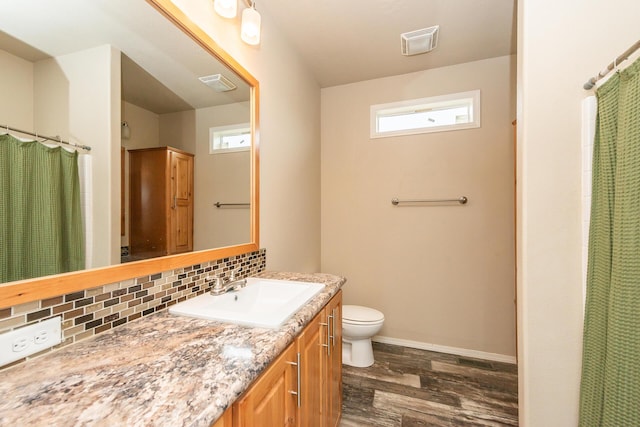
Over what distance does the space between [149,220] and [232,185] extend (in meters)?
0.52

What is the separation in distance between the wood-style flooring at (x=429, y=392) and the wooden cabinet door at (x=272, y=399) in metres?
1.02

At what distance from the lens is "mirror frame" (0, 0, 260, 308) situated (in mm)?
674

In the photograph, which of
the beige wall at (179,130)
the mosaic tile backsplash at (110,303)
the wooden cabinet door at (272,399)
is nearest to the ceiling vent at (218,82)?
the beige wall at (179,130)

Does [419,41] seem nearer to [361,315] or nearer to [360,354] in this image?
[361,315]

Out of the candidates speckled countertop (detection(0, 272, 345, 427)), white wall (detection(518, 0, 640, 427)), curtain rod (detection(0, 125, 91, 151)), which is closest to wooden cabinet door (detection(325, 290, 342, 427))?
speckled countertop (detection(0, 272, 345, 427))

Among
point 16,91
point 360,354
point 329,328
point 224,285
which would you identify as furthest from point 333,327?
point 16,91

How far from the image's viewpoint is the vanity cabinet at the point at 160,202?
1.01 m

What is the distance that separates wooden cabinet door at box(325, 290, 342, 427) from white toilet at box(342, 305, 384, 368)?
2.02 ft

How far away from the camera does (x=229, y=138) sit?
1.50m

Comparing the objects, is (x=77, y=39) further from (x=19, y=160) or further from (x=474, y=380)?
(x=474, y=380)

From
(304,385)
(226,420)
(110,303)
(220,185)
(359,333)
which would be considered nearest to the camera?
(226,420)

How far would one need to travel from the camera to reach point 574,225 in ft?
3.73

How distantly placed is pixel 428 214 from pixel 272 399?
2148mm

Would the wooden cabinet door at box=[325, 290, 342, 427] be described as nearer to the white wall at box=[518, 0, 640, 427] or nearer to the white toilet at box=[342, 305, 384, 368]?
the white toilet at box=[342, 305, 384, 368]
